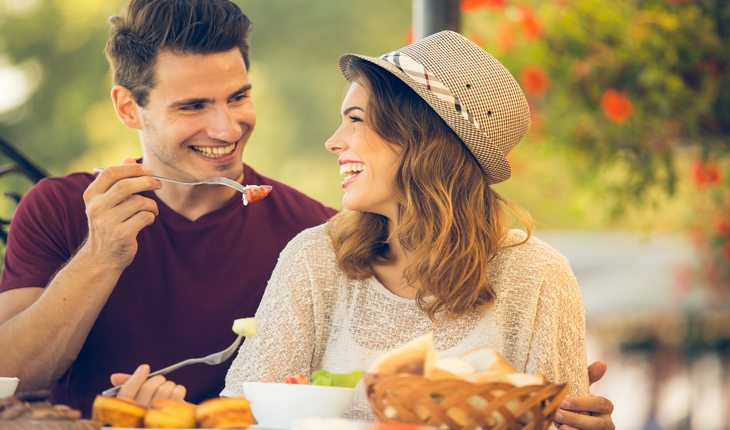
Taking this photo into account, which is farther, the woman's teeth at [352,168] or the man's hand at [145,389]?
the woman's teeth at [352,168]

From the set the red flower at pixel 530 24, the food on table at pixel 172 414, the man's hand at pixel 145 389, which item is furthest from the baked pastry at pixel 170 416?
the red flower at pixel 530 24

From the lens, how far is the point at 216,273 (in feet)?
11.7

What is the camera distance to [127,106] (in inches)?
150

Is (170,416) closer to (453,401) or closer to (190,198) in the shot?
(453,401)

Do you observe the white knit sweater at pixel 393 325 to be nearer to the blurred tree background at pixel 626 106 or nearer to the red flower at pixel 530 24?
the blurred tree background at pixel 626 106

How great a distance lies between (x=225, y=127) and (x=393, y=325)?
94 cm

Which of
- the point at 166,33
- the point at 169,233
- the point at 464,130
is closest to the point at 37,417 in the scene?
the point at 464,130

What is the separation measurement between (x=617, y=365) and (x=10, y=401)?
7517mm

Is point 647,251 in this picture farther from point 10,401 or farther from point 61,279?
point 10,401

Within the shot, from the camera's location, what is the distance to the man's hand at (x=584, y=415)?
2627 millimetres

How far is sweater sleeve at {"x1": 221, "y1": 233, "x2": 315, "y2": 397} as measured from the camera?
9.50ft

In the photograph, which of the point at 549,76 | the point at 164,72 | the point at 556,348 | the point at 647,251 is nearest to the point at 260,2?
the point at 647,251

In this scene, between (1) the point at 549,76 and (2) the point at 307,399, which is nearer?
(2) the point at 307,399

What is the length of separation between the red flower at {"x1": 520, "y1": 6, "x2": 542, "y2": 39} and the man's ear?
1.99 metres
